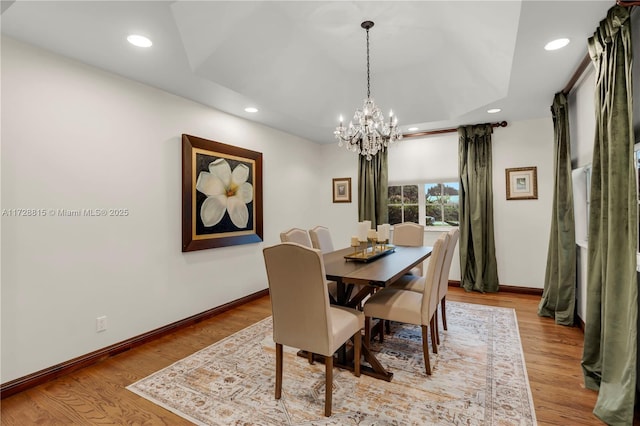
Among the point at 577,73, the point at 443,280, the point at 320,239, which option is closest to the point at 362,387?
the point at 443,280

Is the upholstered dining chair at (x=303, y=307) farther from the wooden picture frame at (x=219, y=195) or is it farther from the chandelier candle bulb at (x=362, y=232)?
the wooden picture frame at (x=219, y=195)

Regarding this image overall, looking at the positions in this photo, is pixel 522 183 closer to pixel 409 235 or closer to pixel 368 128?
pixel 409 235

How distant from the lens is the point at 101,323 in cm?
267

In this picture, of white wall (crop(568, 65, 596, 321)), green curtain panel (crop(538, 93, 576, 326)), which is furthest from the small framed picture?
white wall (crop(568, 65, 596, 321))

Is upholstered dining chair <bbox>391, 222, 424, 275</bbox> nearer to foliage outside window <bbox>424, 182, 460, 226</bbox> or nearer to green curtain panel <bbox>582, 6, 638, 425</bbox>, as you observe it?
foliage outside window <bbox>424, 182, 460, 226</bbox>

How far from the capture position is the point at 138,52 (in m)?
2.46

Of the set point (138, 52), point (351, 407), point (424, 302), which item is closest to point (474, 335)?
point (424, 302)

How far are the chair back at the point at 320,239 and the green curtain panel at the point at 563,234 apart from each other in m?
2.51

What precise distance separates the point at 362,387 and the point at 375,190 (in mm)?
3617

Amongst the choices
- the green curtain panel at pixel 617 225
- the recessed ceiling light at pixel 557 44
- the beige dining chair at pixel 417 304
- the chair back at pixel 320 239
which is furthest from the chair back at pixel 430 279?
the recessed ceiling light at pixel 557 44

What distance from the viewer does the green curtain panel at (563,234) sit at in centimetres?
328

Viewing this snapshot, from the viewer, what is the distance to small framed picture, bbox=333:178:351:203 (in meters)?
5.72

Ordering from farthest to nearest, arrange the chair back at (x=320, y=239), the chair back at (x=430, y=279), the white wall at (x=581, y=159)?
the chair back at (x=320, y=239)
the white wall at (x=581, y=159)
the chair back at (x=430, y=279)

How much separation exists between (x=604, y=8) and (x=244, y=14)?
8.05ft
